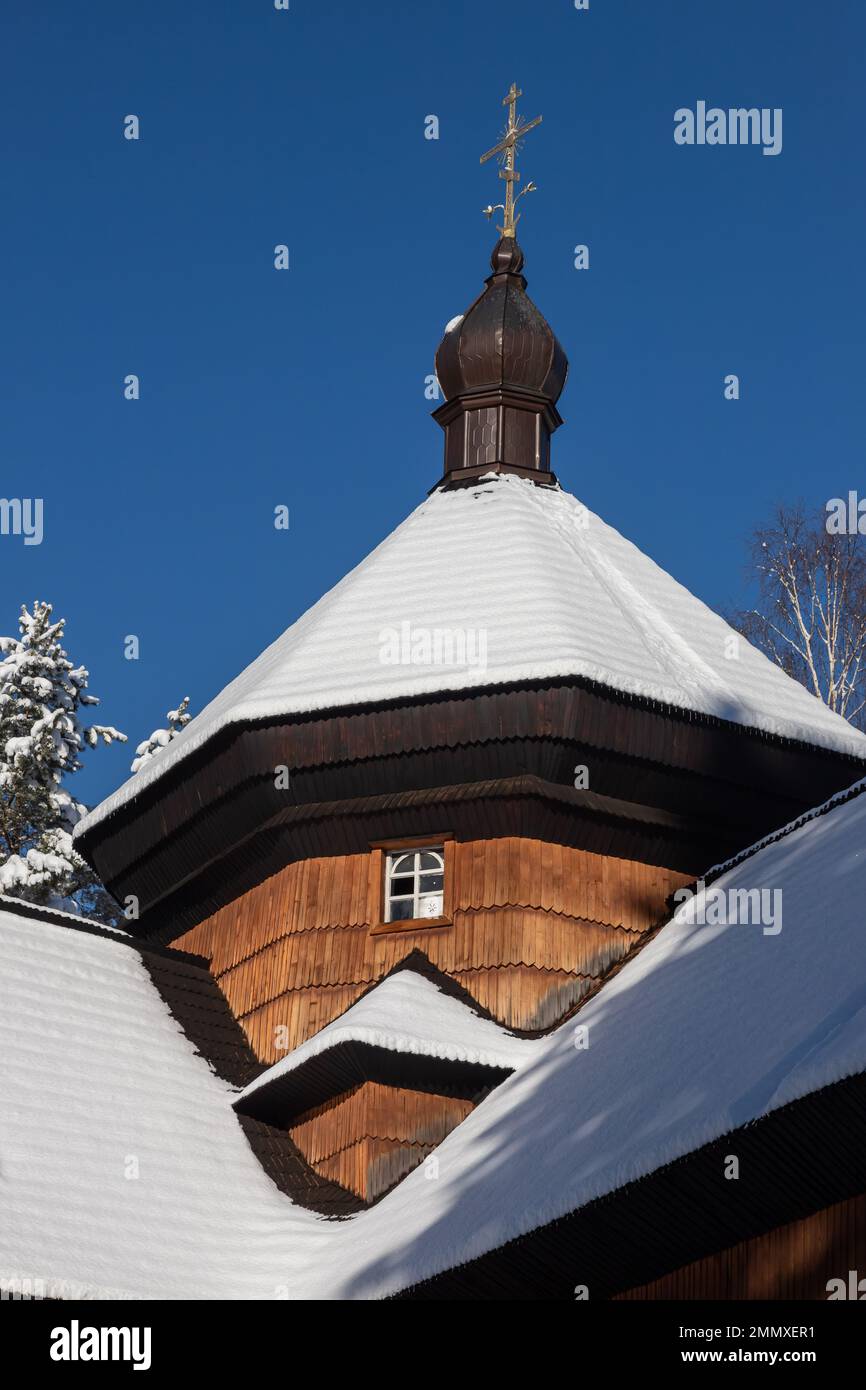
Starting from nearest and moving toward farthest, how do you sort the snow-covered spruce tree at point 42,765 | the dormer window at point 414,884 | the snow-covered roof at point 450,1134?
the snow-covered roof at point 450,1134 < the dormer window at point 414,884 < the snow-covered spruce tree at point 42,765

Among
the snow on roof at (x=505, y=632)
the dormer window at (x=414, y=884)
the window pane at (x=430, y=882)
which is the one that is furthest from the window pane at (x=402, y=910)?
the snow on roof at (x=505, y=632)

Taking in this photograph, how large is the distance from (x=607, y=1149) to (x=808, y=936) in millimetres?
1899

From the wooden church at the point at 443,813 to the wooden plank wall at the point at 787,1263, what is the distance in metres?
3.12

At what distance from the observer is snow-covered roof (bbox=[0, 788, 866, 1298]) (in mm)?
9852

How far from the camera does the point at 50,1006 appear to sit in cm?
1347

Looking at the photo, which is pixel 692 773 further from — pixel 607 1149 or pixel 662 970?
pixel 607 1149

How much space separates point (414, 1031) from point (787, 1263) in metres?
3.76

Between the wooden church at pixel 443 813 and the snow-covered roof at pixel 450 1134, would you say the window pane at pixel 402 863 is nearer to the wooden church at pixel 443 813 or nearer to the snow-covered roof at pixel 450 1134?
the wooden church at pixel 443 813

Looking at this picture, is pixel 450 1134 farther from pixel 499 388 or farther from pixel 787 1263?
pixel 499 388

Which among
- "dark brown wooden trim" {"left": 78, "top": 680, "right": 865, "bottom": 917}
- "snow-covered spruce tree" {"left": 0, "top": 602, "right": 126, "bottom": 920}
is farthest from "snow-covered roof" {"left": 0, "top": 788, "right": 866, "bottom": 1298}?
"snow-covered spruce tree" {"left": 0, "top": 602, "right": 126, "bottom": 920}

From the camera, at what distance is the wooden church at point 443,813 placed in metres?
13.6

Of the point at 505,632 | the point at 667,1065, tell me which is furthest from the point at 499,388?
the point at 667,1065

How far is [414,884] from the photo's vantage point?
14336 millimetres
